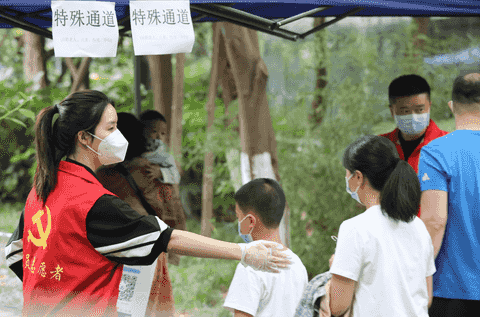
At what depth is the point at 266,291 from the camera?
168 centimetres

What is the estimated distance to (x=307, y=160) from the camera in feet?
15.1

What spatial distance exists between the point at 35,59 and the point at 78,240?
→ 7.57 meters

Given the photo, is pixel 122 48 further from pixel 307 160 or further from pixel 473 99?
pixel 473 99

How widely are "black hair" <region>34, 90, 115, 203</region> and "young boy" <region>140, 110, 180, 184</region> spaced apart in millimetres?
1504

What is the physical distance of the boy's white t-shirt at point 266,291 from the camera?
1.64 m

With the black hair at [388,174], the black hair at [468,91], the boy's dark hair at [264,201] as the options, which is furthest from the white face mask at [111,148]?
the black hair at [468,91]

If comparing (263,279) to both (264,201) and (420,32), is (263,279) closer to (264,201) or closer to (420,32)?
(264,201)

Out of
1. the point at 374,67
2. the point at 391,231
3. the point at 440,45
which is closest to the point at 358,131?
the point at 374,67

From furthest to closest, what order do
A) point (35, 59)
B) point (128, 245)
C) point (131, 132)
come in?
point (35, 59) → point (131, 132) → point (128, 245)

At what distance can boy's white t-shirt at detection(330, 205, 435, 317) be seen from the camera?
1.44 meters

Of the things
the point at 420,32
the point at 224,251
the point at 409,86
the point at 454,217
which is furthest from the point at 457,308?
the point at 420,32

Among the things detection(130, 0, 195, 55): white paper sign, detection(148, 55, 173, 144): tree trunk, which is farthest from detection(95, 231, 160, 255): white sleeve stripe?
detection(148, 55, 173, 144): tree trunk

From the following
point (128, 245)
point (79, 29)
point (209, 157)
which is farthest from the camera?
point (209, 157)

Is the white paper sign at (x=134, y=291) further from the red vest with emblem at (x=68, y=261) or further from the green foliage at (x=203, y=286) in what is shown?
the green foliage at (x=203, y=286)
